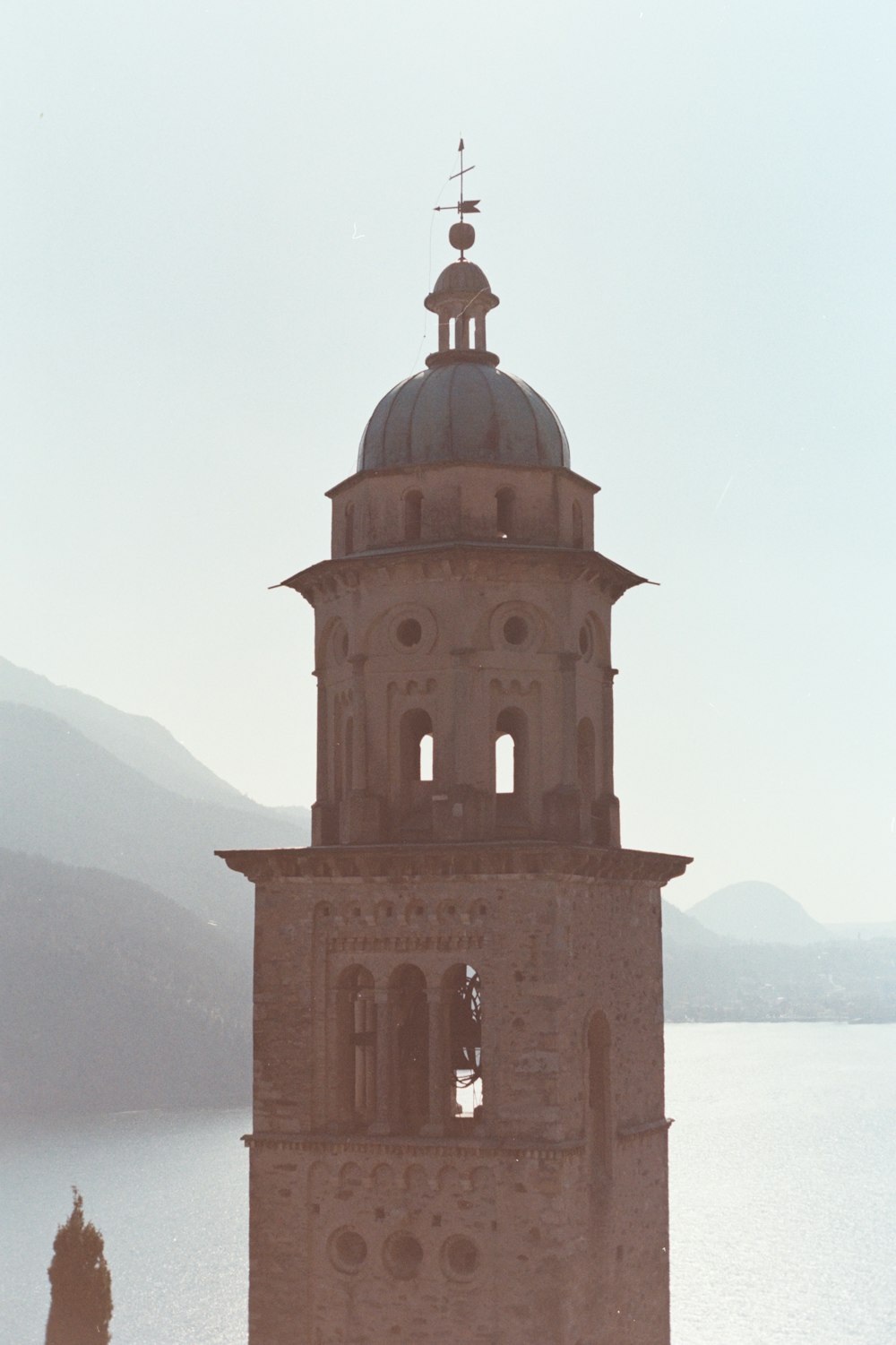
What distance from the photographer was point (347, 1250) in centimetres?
2084

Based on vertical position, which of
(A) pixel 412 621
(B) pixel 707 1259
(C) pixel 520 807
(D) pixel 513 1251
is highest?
(A) pixel 412 621

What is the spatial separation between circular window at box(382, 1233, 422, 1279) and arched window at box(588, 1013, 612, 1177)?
105 inches

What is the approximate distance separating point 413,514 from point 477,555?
1.39 m

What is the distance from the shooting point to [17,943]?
168875 mm

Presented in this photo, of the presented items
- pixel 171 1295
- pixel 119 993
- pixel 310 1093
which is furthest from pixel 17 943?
pixel 310 1093

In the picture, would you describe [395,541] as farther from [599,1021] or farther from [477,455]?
[599,1021]

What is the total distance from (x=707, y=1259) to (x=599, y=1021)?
5951 centimetres

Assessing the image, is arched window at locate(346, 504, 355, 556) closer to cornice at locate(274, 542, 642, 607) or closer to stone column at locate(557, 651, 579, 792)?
cornice at locate(274, 542, 642, 607)

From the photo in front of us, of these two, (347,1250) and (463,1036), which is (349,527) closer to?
(463,1036)

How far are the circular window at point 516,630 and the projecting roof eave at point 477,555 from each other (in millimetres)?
898

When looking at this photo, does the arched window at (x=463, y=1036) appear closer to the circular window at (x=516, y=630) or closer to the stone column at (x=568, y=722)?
the stone column at (x=568, y=722)

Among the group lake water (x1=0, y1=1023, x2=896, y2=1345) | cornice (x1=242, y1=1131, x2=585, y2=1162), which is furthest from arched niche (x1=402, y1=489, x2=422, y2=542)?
lake water (x1=0, y1=1023, x2=896, y2=1345)

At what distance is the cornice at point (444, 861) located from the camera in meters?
20.2

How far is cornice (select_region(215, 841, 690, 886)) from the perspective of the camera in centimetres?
2025
